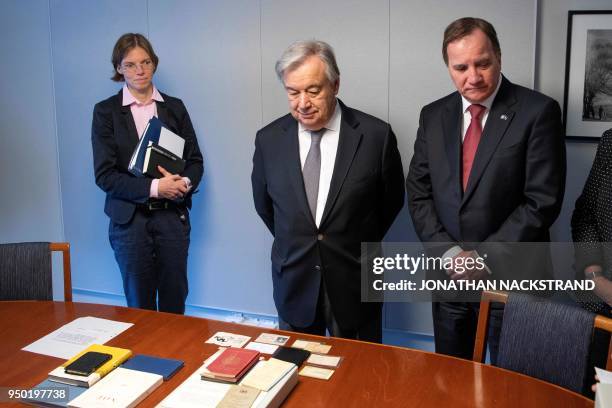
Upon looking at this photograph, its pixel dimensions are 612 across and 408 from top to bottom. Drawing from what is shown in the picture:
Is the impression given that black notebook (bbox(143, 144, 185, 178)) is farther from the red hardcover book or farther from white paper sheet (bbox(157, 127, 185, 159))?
the red hardcover book

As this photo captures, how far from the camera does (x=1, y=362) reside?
5.81ft

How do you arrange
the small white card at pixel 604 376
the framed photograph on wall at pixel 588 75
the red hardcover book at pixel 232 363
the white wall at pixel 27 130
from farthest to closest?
the white wall at pixel 27 130, the framed photograph on wall at pixel 588 75, the red hardcover book at pixel 232 363, the small white card at pixel 604 376

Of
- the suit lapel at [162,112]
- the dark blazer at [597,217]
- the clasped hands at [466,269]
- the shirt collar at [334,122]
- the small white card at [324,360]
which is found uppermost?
the suit lapel at [162,112]

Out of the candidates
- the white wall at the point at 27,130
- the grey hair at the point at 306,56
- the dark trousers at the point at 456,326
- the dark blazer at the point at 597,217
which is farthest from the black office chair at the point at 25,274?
the dark blazer at the point at 597,217

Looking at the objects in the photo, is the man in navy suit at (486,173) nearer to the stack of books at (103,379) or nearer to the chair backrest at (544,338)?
the chair backrest at (544,338)

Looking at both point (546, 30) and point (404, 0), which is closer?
point (546, 30)

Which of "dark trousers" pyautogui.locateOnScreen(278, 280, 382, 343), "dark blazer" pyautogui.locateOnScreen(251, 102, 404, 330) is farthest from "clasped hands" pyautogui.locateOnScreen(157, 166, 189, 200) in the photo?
"dark trousers" pyautogui.locateOnScreen(278, 280, 382, 343)

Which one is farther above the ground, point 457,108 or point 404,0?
point 404,0

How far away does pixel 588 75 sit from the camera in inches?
114

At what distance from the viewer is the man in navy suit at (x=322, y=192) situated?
2318 mm

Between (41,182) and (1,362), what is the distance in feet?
9.77

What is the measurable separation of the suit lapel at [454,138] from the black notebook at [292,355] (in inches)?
37.8

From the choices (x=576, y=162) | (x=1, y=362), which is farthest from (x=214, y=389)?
(x=576, y=162)

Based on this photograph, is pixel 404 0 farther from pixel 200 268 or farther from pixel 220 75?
pixel 200 268
